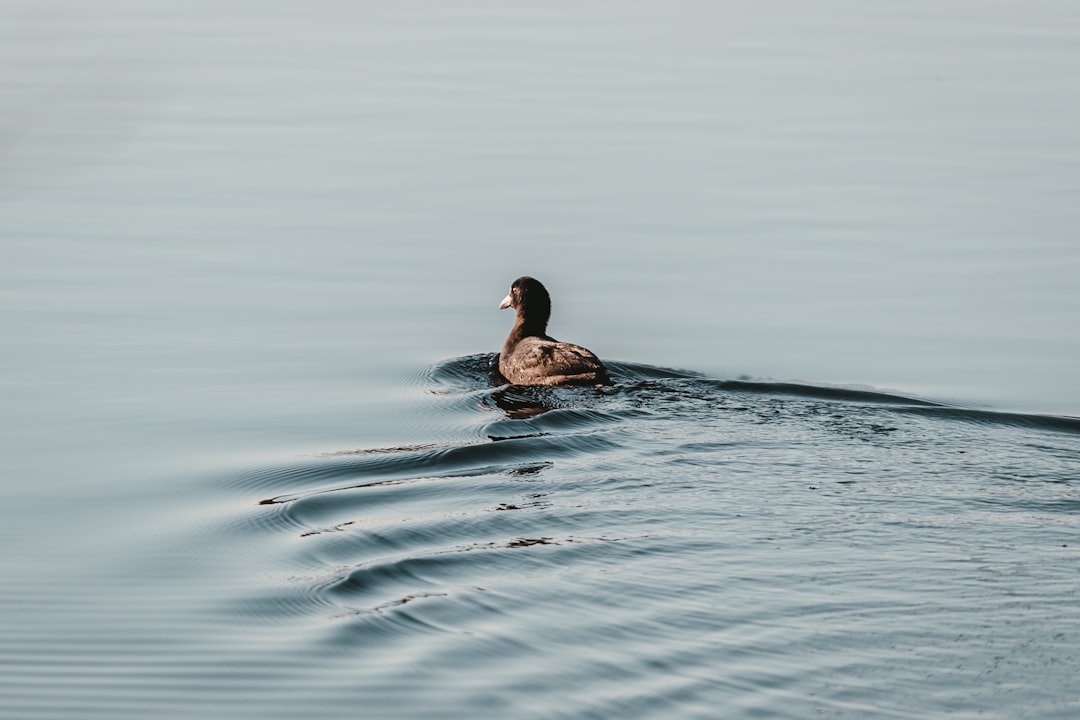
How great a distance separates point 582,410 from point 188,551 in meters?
3.77

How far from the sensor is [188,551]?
8359mm

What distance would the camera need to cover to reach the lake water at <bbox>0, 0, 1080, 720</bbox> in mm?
6617

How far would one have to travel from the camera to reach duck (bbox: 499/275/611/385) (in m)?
12.2

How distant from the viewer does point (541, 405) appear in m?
11.8

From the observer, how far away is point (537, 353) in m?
12.6

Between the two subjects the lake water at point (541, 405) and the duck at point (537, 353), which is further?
the duck at point (537, 353)

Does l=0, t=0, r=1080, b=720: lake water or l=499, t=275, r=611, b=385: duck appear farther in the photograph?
l=499, t=275, r=611, b=385: duck

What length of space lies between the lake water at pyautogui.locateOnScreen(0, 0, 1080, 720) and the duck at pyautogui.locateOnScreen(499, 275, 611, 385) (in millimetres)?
261

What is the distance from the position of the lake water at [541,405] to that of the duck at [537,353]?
261 mm

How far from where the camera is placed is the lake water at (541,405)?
662 cm

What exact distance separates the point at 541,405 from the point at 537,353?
0.92 metres

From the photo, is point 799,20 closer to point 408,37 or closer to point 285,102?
point 408,37

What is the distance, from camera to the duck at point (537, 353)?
479 inches

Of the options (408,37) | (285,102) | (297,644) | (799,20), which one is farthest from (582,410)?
(799,20)
